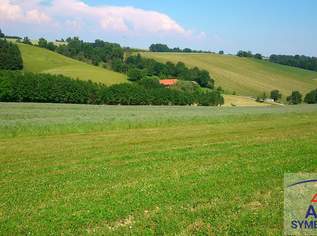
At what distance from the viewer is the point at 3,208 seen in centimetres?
959

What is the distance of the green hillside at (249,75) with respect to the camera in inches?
4934

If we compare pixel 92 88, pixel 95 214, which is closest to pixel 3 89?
pixel 92 88

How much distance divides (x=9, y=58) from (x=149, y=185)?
99.8m

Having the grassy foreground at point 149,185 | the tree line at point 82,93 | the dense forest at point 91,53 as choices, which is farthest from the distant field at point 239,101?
the grassy foreground at point 149,185

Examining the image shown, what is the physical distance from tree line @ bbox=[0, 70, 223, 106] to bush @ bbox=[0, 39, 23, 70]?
74.6ft

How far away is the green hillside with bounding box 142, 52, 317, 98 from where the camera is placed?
125 meters

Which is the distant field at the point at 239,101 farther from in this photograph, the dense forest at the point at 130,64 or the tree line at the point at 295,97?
the dense forest at the point at 130,64

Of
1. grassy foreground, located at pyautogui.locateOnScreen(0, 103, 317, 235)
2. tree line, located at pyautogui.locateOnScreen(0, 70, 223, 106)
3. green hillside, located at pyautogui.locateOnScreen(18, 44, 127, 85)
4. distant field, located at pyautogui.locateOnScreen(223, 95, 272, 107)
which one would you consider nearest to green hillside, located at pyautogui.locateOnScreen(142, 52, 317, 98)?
distant field, located at pyautogui.locateOnScreen(223, 95, 272, 107)

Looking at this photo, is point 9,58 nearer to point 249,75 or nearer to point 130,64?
point 130,64

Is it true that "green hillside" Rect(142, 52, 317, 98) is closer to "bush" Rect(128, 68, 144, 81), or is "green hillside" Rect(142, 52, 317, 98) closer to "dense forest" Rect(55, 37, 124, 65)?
"dense forest" Rect(55, 37, 124, 65)

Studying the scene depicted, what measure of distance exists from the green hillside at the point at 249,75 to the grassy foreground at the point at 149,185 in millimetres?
103518

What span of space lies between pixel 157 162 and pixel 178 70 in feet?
396

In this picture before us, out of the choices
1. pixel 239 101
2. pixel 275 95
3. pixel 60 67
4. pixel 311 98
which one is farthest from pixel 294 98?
pixel 60 67

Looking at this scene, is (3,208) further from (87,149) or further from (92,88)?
(92,88)
